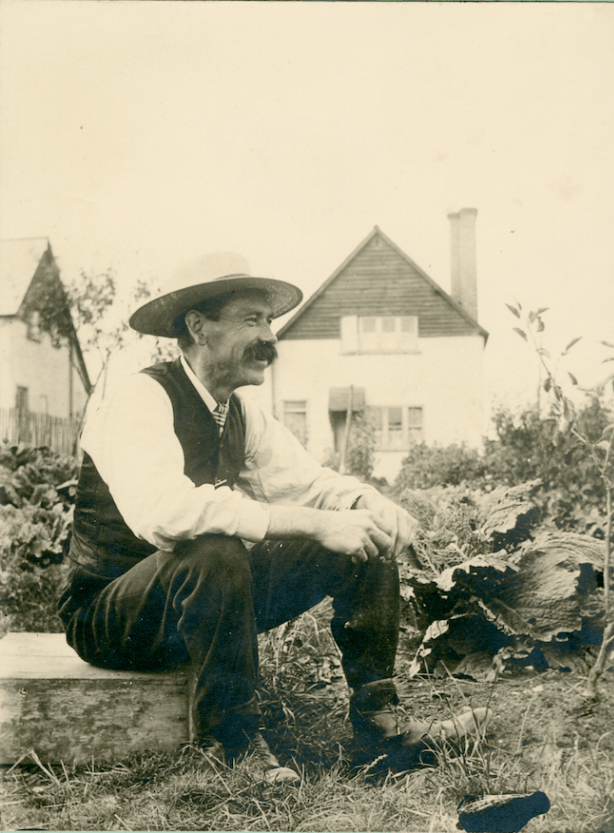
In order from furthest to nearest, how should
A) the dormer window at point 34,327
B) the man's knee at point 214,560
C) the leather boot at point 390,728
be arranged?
the dormer window at point 34,327, the leather boot at point 390,728, the man's knee at point 214,560

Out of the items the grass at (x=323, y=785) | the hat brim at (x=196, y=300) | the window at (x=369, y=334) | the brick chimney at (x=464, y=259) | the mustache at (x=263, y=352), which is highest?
the brick chimney at (x=464, y=259)

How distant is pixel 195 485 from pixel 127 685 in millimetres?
829

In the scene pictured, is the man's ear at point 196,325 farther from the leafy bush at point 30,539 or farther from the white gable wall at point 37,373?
the leafy bush at point 30,539

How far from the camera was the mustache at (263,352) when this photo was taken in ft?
9.25

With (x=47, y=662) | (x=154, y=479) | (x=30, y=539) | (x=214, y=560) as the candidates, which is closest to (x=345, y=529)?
(x=214, y=560)

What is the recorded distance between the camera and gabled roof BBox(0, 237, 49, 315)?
300cm

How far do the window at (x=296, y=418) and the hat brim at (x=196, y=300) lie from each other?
0.41 metres

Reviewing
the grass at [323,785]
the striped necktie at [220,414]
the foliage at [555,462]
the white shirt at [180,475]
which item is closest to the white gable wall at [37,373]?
the white shirt at [180,475]

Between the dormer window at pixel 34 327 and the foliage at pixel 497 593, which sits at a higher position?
the dormer window at pixel 34 327

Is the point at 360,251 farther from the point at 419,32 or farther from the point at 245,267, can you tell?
the point at 419,32

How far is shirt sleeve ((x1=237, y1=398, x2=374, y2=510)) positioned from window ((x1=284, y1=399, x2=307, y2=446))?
0.07m

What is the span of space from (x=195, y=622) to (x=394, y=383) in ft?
4.50

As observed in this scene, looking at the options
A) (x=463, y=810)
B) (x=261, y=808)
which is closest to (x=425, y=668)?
(x=463, y=810)

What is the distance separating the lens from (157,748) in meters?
2.61
